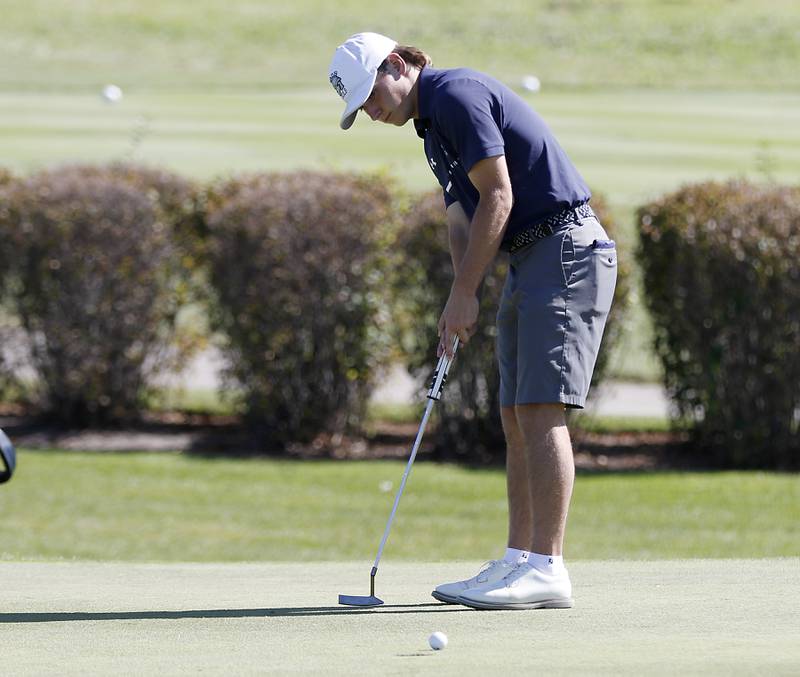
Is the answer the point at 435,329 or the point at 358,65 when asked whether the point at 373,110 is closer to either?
the point at 358,65

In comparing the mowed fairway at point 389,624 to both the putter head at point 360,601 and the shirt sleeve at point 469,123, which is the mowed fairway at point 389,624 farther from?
the shirt sleeve at point 469,123

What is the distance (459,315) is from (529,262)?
0.29 meters

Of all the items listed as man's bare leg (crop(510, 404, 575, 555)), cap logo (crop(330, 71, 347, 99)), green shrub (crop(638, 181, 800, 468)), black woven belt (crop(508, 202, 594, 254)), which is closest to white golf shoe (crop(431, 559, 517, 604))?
man's bare leg (crop(510, 404, 575, 555))

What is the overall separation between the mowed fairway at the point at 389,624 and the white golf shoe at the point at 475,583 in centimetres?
6

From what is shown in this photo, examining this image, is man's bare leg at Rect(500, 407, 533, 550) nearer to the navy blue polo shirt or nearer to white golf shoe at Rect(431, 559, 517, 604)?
white golf shoe at Rect(431, 559, 517, 604)

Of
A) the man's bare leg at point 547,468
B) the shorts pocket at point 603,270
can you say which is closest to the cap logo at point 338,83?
the shorts pocket at point 603,270

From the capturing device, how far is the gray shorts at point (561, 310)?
505 centimetres

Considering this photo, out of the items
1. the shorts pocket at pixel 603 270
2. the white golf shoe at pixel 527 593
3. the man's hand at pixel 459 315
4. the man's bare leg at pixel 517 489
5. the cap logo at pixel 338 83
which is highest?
the cap logo at pixel 338 83

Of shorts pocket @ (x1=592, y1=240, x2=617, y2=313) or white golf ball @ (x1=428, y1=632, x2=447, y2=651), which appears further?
shorts pocket @ (x1=592, y1=240, x2=617, y2=313)

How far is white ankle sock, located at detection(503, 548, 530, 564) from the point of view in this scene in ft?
17.3

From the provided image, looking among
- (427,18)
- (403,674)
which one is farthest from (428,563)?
(427,18)

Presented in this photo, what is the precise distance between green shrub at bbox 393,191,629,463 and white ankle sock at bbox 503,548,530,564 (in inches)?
189

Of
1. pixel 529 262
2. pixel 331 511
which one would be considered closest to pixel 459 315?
pixel 529 262

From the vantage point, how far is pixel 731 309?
1001 cm
